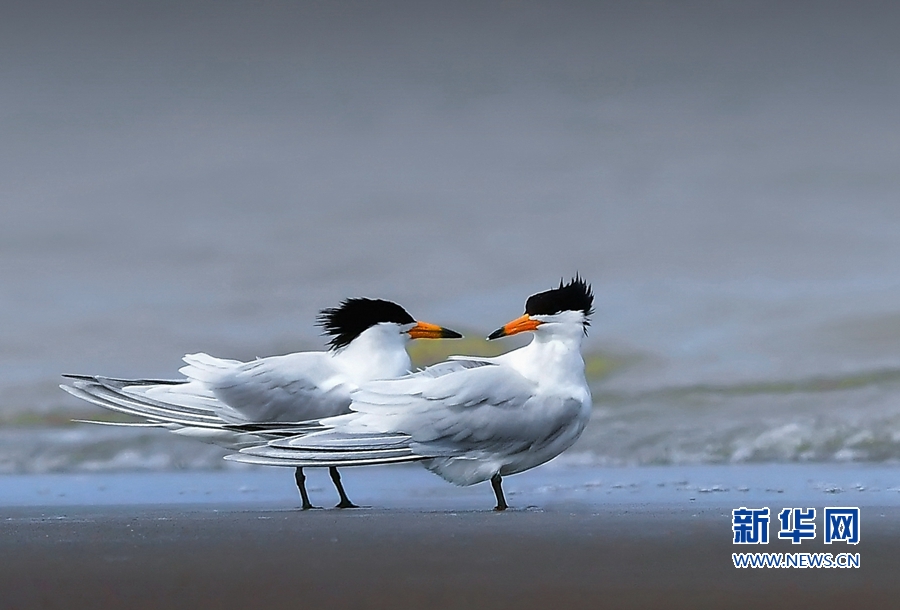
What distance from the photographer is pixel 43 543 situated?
16.4 ft

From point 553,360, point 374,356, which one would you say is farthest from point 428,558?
point 374,356

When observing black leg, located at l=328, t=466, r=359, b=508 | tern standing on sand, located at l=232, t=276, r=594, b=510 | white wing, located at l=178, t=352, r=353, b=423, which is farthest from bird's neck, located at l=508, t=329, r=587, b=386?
black leg, located at l=328, t=466, r=359, b=508

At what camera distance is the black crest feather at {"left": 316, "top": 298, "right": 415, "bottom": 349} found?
7.12 meters

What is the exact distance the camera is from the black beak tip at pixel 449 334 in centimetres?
706

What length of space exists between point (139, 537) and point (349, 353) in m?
2.13

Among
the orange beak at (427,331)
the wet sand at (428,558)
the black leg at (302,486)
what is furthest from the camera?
the orange beak at (427,331)

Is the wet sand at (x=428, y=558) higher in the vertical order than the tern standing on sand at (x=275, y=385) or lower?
lower

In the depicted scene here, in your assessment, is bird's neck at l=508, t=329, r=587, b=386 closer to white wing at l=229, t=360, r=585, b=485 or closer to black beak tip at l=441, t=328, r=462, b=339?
white wing at l=229, t=360, r=585, b=485

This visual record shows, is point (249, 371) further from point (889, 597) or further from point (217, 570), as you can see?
point (889, 597)

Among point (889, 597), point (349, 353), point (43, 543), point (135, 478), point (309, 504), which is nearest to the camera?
point (889, 597)

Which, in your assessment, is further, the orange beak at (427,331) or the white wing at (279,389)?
the orange beak at (427,331)

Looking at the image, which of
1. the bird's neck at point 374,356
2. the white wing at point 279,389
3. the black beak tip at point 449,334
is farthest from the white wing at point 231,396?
the black beak tip at point 449,334

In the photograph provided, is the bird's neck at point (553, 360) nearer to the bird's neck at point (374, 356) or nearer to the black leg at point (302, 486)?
the bird's neck at point (374, 356)

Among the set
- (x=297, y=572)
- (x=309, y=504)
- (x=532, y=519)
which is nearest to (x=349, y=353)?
(x=309, y=504)
